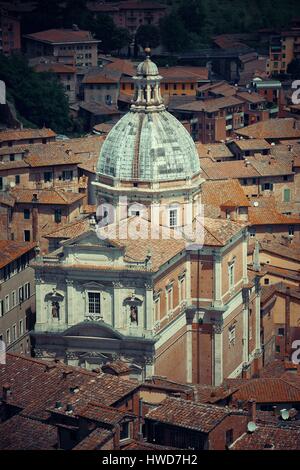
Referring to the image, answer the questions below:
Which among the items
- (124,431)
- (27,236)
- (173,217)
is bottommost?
(27,236)

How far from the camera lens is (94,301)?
63969 millimetres

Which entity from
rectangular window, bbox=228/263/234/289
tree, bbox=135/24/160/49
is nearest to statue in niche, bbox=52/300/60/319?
rectangular window, bbox=228/263/234/289

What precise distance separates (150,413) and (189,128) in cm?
4596

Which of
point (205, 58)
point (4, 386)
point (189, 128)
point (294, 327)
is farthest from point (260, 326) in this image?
point (205, 58)

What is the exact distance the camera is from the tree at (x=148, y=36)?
395 ft

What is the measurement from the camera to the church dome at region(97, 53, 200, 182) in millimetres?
67125

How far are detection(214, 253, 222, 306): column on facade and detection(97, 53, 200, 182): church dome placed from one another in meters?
2.89

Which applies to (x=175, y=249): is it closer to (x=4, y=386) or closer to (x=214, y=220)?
(x=214, y=220)

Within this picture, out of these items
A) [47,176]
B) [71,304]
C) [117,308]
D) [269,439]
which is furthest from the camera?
[47,176]

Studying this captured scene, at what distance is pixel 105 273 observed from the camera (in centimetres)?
6331

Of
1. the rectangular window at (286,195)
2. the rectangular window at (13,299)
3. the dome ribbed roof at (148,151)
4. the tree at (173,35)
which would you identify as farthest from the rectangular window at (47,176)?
the tree at (173,35)

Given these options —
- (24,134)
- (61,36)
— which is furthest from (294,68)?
(24,134)

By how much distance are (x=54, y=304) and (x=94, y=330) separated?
144 centimetres

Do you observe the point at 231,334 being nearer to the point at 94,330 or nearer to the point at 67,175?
the point at 94,330
